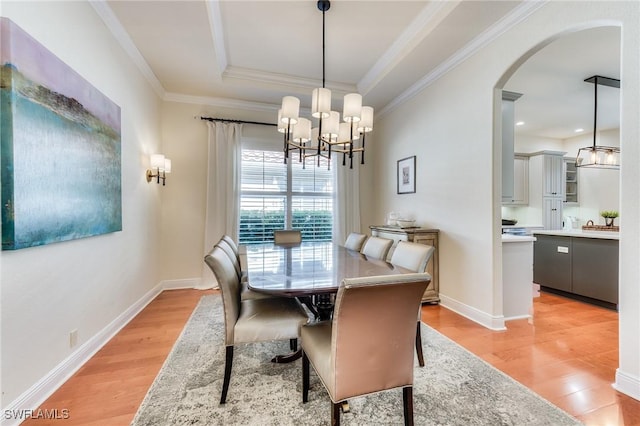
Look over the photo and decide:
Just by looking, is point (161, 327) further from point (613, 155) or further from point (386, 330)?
point (613, 155)

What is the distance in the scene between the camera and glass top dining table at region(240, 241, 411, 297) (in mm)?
1500

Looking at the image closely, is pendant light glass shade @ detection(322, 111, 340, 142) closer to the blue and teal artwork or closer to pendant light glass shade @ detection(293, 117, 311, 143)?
pendant light glass shade @ detection(293, 117, 311, 143)

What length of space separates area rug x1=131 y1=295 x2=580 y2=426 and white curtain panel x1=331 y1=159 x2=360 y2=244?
2.63 meters

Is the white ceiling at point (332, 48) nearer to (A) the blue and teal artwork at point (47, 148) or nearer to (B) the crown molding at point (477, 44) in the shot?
(B) the crown molding at point (477, 44)

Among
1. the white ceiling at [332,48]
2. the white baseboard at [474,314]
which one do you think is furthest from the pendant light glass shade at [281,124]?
the white baseboard at [474,314]

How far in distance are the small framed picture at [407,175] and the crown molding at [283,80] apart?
1361mm

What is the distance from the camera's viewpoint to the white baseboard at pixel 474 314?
2.61 meters

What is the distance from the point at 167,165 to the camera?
3.50m

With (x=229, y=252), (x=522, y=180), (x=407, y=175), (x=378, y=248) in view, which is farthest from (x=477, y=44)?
(x=522, y=180)

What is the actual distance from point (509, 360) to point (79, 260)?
3.33 meters

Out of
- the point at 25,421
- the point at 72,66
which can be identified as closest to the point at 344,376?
the point at 25,421

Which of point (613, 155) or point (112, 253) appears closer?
point (112, 253)

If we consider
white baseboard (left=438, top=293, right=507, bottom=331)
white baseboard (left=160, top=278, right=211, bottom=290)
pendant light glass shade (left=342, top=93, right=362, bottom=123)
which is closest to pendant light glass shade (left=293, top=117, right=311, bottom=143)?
pendant light glass shade (left=342, top=93, right=362, bottom=123)

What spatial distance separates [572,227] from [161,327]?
7449mm
